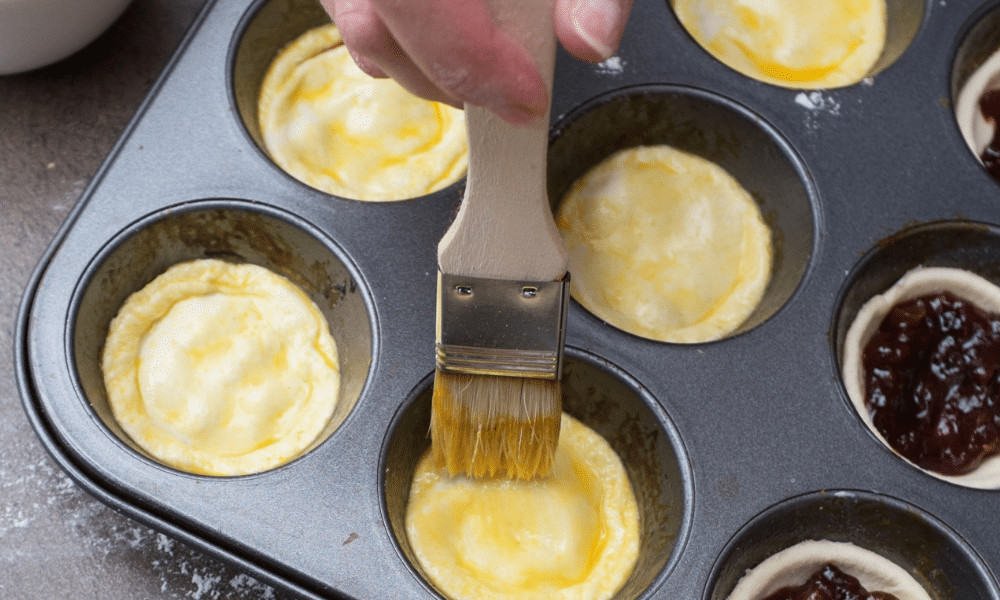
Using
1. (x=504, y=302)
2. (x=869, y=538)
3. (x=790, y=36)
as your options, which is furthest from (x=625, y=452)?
(x=790, y=36)

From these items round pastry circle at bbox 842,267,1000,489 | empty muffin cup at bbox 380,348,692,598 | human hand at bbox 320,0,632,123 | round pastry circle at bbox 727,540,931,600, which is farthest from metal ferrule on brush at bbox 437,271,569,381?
round pastry circle at bbox 842,267,1000,489

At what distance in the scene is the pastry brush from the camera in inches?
77.2

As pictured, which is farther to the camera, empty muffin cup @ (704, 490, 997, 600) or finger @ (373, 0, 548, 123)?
empty muffin cup @ (704, 490, 997, 600)

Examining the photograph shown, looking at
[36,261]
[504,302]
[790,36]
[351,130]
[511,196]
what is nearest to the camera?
[511,196]

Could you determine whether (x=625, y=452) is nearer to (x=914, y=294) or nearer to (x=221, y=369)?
(x=914, y=294)

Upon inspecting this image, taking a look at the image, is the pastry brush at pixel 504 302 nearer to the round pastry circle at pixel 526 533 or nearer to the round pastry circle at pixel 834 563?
the round pastry circle at pixel 526 533

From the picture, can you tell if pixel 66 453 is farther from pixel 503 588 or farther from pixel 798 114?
pixel 798 114

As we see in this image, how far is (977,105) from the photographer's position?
325 centimetres

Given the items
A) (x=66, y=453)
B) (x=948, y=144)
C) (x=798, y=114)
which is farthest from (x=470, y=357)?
(x=948, y=144)

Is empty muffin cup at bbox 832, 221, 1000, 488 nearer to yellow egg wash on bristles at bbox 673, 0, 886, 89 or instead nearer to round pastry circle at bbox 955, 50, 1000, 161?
round pastry circle at bbox 955, 50, 1000, 161

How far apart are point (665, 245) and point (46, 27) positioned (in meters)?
1.90

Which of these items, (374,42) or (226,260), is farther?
(226,260)

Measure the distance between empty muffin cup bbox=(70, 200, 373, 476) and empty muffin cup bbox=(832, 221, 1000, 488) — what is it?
1279 millimetres

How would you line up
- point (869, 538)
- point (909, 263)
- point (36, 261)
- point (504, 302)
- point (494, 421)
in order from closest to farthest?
point (504, 302) → point (494, 421) → point (869, 538) → point (909, 263) → point (36, 261)
